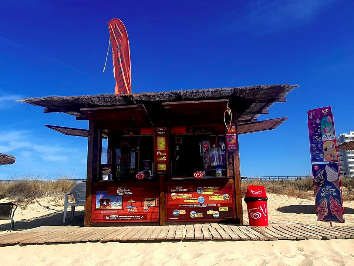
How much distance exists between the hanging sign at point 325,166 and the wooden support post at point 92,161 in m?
5.29

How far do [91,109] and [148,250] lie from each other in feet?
12.2

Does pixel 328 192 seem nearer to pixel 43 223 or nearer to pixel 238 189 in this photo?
pixel 238 189

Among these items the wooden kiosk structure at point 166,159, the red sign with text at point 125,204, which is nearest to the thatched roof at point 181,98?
the wooden kiosk structure at point 166,159

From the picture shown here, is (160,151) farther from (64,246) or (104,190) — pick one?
(64,246)

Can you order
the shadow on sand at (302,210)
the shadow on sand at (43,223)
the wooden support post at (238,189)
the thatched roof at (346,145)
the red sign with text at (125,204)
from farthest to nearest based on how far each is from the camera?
the thatched roof at (346,145)
the shadow on sand at (302,210)
the shadow on sand at (43,223)
the red sign with text at (125,204)
the wooden support post at (238,189)

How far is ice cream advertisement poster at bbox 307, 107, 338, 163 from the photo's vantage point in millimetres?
6340

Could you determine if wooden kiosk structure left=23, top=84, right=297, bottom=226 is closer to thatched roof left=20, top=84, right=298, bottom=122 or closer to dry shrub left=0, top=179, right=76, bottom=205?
thatched roof left=20, top=84, right=298, bottom=122

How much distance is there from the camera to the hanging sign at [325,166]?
20.4 feet

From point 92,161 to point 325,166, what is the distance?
18.4ft

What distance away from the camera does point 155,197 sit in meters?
6.75

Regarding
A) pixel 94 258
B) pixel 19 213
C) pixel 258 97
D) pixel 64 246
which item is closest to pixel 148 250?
pixel 94 258

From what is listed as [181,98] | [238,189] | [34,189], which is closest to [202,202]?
[238,189]

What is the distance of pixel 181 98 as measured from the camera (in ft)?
22.1

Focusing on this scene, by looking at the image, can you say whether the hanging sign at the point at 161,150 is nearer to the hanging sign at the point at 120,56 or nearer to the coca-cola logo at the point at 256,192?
the coca-cola logo at the point at 256,192
